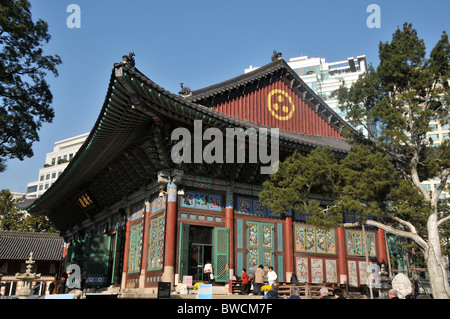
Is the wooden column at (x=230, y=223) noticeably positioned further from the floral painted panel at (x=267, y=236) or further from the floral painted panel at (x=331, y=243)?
the floral painted panel at (x=331, y=243)

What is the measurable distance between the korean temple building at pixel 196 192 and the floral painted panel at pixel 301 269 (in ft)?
0.16

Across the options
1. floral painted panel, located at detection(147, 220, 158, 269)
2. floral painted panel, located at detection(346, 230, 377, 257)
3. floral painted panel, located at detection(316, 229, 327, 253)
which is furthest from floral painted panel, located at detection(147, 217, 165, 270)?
floral painted panel, located at detection(346, 230, 377, 257)

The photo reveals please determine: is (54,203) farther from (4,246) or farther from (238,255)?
(238,255)

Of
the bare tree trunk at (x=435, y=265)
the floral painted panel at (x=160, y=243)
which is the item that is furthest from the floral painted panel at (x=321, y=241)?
the floral painted panel at (x=160, y=243)

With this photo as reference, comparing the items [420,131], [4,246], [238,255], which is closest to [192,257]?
[238,255]

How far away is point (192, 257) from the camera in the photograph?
1664 centimetres

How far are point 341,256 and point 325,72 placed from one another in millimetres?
72147

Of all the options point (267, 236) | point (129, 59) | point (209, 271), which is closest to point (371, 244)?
point (267, 236)

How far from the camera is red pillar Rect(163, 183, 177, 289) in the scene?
591 inches

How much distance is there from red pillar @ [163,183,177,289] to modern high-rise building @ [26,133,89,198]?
7790 centimetres

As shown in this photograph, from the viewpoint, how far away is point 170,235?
50.6 feet

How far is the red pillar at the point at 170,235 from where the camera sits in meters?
15.0

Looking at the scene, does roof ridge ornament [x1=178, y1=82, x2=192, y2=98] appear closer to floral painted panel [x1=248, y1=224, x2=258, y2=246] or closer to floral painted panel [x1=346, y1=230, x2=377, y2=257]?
floral painted panel [x1=248, y1=224, x2=258, y2=246]
